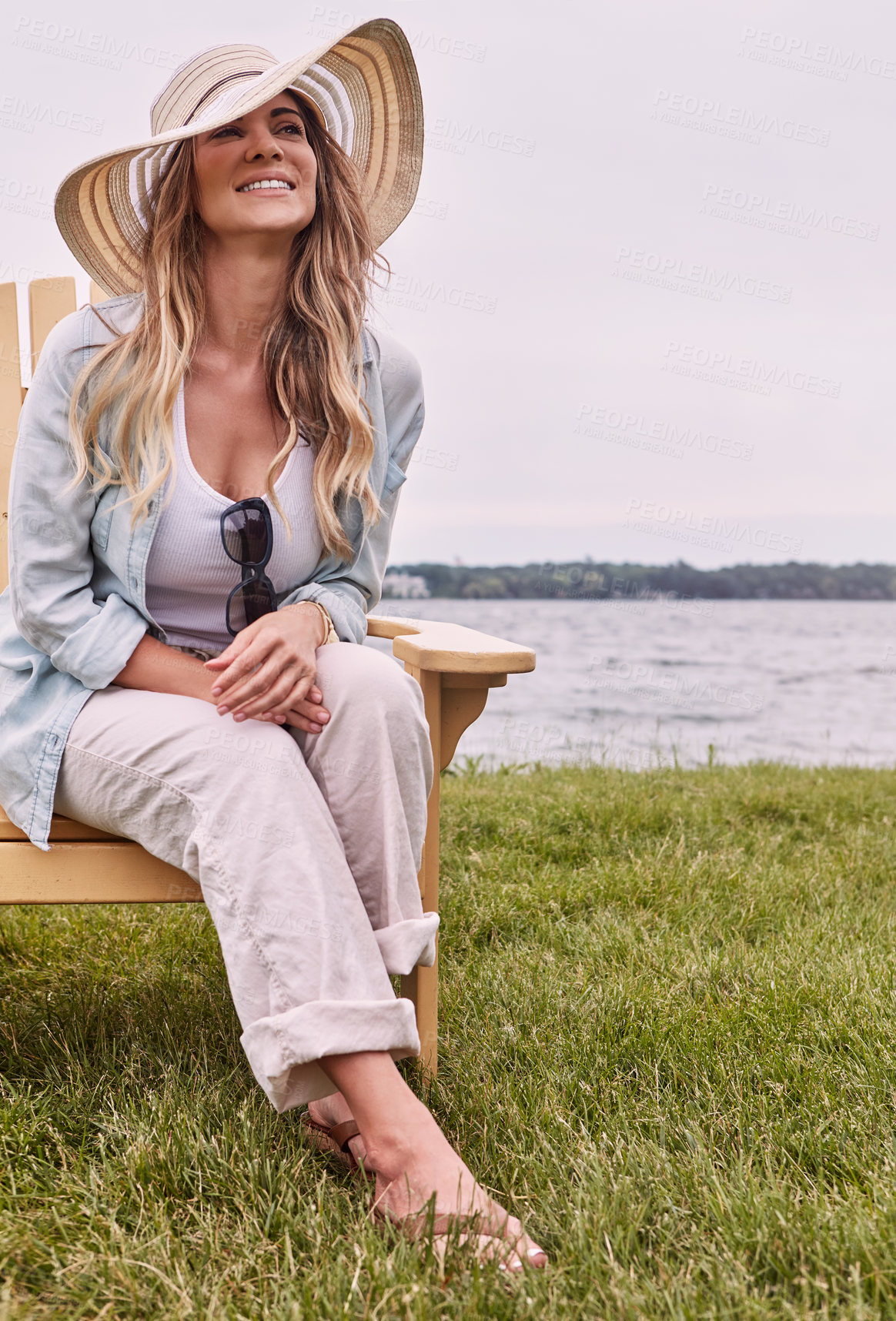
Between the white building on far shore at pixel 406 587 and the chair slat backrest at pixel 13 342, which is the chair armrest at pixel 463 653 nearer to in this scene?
the chair slat backrest at pixel 13 342

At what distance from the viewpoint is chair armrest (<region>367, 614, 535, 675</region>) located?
1757 mm

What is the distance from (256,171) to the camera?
1.87 m

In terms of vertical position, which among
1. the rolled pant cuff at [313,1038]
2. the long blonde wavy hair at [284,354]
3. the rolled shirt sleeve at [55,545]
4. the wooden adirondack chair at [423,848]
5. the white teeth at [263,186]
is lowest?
the rolled pant cuff at [313,1038]

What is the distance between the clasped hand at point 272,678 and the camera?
1608 millimetres

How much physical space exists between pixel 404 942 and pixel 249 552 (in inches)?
27.3

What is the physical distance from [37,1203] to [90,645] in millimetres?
773

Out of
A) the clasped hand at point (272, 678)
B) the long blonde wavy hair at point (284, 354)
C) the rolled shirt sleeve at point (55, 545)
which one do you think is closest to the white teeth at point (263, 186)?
the long blonde wavy hair at point (284, 354)

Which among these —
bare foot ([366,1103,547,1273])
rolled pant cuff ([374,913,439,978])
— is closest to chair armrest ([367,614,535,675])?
rolled pant cuff ([374,913,439,978])

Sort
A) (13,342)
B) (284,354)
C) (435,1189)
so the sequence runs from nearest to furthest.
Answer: (435,1189)
(284,354)
(13,342)

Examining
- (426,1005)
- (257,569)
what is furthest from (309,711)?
(426,1005)

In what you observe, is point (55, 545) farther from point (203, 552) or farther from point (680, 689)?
point (680, 689)

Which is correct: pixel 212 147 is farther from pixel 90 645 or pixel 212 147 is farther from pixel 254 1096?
pixel 254 1096

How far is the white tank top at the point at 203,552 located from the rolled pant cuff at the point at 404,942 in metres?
0.62

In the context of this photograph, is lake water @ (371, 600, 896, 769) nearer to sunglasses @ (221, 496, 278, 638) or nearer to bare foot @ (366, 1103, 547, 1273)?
sunglasses @ (221, 496, 278, 638)
